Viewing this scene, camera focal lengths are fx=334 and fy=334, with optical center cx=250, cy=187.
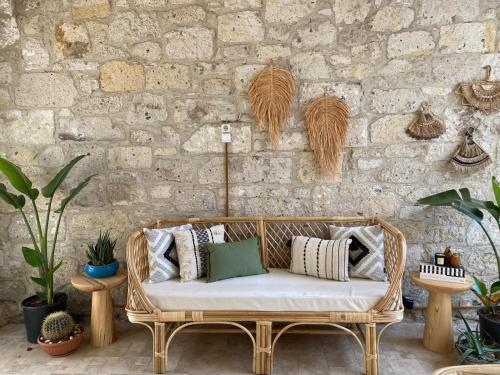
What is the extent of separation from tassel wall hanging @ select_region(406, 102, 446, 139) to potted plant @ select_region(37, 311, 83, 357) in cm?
304

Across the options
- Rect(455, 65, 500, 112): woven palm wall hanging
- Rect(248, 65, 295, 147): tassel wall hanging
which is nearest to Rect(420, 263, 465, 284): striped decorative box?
Rect(455, 65, 500, 112): woven palm wall hanging

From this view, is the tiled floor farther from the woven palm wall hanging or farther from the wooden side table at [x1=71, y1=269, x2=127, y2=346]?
the woven palm wall hanging

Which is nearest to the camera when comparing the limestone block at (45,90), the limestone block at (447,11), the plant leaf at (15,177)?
the plant leaf at (15,177)

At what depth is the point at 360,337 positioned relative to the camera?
2369 millimetres

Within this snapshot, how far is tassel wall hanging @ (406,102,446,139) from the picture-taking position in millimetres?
2715

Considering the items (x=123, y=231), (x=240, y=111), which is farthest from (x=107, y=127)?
(x=240, y=111)

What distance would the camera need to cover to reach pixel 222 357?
7.73 ft

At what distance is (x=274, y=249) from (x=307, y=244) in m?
0.36

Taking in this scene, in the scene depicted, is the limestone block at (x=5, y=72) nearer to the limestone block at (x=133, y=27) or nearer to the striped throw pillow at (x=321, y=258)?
the limestone block at (x=133, y=27)

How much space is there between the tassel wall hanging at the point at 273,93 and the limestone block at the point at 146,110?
77 centimetres

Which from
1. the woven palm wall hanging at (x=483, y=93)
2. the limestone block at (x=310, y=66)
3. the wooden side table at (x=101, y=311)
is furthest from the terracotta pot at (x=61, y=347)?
the woven palm wall hanging at (x=483, y=93)

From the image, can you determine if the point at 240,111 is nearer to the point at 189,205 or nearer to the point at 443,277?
the point at 189,205

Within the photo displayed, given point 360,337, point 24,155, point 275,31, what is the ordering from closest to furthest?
point 360,337, point 275,31, point 24,155

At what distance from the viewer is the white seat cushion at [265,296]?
2158 mm
